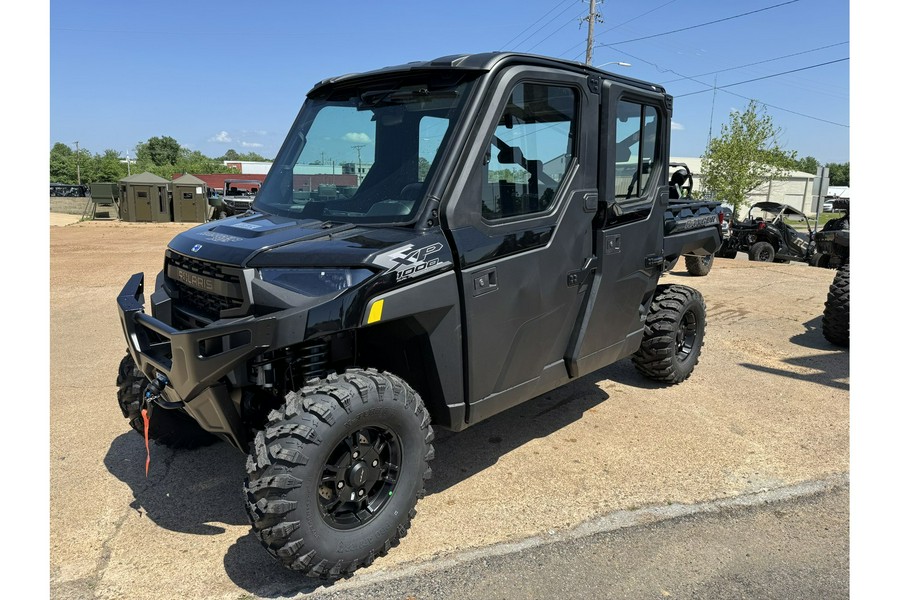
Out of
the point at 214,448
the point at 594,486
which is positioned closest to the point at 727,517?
the point at 594,486

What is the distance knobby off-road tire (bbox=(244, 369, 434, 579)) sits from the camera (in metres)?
2.73

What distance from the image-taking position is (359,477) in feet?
10.0

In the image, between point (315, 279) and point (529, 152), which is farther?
point (529, 152)

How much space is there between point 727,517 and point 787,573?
512 mm

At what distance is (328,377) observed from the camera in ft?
9.77

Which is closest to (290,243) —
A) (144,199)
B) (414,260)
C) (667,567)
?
(414,260)

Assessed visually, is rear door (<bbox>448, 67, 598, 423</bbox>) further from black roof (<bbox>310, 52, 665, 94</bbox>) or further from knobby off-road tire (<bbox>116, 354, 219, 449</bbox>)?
knobby off-road tire (<bbox>116, 354, 219, 449</bbox>)

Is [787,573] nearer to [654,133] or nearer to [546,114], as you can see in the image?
[546,114]

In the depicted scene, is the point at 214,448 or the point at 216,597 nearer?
the point at 216,597

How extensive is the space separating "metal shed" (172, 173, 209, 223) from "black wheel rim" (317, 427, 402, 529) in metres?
26.4

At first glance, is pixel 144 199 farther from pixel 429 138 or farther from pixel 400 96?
pixel 429 138

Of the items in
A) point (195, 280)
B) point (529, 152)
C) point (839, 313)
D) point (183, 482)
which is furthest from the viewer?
point (839, 313)

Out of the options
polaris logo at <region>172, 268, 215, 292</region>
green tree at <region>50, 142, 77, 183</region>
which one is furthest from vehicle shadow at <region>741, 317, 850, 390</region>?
green tree at <region>50, 142, 77, 183</region>

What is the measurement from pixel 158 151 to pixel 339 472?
399 ft
